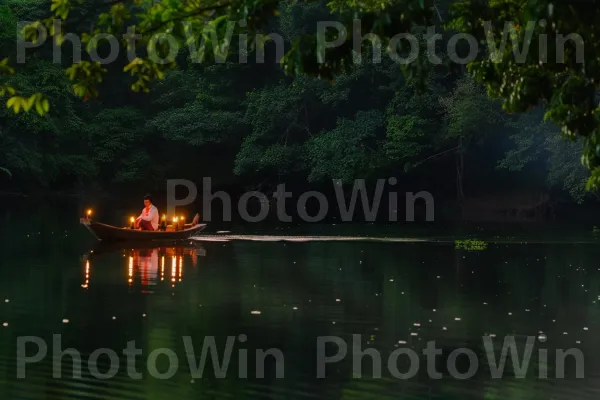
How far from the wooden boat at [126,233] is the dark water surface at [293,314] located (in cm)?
75

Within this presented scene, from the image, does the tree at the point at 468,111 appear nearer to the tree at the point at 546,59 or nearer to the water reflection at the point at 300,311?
the water reflection at the point at 300,311

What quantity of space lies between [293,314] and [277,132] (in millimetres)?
33233

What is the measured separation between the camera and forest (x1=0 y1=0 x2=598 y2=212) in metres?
45.0

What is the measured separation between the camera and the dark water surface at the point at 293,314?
42.2 feet

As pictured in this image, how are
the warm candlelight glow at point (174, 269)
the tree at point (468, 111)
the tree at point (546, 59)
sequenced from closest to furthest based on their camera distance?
1. the tree at point (546, 59)
2. the warm candlelight glow at point (174, 269)
3. the tree at point (468, 111)

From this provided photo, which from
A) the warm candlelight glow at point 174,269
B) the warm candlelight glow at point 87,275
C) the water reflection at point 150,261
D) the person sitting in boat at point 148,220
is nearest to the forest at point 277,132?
the person sitting in boat at point 148,220

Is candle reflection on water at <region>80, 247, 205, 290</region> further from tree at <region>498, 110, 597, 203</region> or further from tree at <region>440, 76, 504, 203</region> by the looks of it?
tree at <region>440, 76, 504, 203</region>

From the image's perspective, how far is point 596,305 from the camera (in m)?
19.3

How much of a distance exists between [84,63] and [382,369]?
20.1 feet

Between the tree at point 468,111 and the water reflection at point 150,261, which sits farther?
the tree at point 468,111

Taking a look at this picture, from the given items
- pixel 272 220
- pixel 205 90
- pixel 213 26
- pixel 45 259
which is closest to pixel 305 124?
pixel 205 90

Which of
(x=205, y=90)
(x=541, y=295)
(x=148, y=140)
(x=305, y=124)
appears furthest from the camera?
(x=148, y=140)

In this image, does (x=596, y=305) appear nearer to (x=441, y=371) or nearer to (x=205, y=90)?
(x=441, y=371)

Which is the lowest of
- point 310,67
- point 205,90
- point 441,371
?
point 441,371
